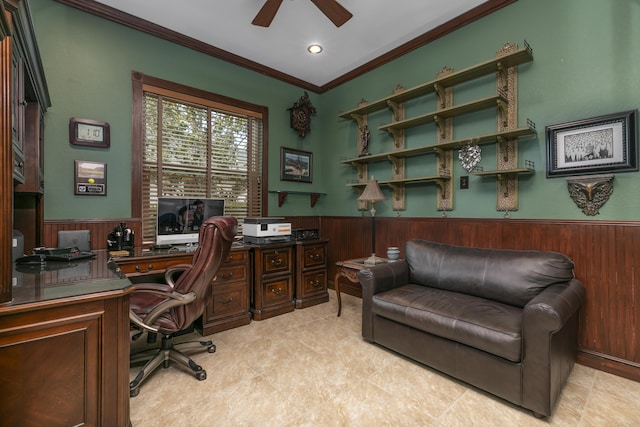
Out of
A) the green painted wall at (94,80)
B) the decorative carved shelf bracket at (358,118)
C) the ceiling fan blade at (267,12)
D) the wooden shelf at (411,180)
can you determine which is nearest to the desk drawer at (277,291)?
the wooden shelf at (411,180)

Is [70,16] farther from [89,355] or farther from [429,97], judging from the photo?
[429,97]

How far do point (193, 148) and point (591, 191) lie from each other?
3764mm

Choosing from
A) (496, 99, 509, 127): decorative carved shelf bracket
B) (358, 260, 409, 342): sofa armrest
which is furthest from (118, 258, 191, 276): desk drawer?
(496, 99, 509, 127): decorative carved shelf bracket

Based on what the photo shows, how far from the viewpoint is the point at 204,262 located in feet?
6.32

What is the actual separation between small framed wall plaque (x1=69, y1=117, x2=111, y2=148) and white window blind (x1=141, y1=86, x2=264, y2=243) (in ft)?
1.09

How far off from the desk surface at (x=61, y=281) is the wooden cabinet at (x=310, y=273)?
2030 millimetres

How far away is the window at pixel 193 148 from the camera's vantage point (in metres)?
3.05

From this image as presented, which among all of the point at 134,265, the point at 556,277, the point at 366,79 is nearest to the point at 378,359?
the point at 556,277

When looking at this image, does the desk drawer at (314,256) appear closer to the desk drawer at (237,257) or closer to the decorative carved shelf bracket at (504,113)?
the desk drawer at (237,257)

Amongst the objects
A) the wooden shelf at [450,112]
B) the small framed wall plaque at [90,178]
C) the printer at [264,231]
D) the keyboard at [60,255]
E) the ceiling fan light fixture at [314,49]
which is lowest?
the keyboard at [60,255]

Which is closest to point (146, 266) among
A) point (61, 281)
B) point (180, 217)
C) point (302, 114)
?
point (180, 217)

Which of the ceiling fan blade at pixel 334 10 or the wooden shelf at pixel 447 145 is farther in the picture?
the wooden shelf at pixel 447 145

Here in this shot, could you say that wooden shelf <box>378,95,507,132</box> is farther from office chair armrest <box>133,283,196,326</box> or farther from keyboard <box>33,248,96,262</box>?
keyboard <box>33,248,96,262</box>

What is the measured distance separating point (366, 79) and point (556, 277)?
3135mm
